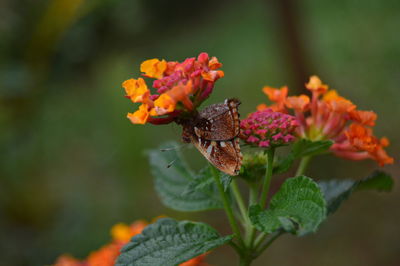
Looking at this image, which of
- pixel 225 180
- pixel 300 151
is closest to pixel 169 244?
pixel 225 180

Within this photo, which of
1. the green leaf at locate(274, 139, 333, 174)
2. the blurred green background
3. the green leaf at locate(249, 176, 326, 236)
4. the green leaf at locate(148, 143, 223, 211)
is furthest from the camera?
the blurred green background

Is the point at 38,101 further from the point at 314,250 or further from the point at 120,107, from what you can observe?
the point at 314,250

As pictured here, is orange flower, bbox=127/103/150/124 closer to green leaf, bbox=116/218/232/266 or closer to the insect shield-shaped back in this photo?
the insect shield-shaped back

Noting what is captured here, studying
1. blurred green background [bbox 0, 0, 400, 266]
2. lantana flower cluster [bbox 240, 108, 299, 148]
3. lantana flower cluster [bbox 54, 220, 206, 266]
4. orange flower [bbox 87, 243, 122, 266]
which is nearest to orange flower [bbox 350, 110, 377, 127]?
lantana flower cluster [bbox 240, 108, 299, 148]

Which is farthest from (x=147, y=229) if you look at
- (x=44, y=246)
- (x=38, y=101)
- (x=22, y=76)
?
(x=38, y=101)

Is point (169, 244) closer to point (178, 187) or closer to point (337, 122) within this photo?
point (178, 187)

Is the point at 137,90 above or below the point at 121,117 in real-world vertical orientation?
below
